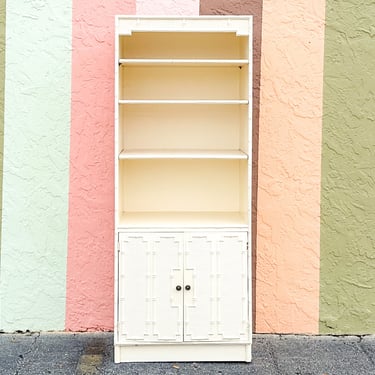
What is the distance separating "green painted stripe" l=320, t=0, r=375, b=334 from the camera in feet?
12.5

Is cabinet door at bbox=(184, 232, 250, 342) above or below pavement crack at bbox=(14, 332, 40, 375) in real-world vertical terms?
above

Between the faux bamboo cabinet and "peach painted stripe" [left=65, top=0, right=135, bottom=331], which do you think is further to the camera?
"peach painted stripe" [left=65, top=0, right=135, bottom=331]

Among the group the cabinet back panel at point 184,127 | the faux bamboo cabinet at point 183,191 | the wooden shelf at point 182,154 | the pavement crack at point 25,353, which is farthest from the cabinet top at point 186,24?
the pavement crack at point 25,353

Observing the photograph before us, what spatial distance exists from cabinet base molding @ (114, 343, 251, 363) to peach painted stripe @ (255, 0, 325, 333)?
0.45 metres

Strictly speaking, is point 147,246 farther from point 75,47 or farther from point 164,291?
point 75,47

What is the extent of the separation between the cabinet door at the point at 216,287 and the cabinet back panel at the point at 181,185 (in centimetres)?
47

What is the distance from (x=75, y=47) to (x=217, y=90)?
Result: 3.30 feet

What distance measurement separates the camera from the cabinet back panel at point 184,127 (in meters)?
3.82


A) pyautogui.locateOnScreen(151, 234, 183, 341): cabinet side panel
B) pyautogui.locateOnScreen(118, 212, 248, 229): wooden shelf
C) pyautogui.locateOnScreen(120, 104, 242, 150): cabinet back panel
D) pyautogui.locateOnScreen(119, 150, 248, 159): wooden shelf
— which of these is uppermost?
pyautogui.locateOnScreen(120, 104, 242, 150): cabinet back panel

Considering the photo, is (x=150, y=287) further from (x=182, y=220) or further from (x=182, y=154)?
(x=182, y=154)

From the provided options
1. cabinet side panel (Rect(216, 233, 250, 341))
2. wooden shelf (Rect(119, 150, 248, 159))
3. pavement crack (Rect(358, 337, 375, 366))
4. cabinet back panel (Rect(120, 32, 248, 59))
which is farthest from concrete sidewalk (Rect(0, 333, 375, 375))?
cabinet back panel (Rect(120, 32, 248, 59))

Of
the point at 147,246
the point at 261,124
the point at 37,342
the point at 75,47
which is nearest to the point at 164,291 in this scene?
the point at 147,246

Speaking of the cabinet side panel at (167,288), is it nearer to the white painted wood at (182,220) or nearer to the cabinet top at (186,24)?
the white painted wood at (182,220)

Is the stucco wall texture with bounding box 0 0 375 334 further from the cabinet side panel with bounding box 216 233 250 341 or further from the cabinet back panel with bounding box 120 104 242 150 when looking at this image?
the cabinet side panel with bounding box 216 233 250 341
